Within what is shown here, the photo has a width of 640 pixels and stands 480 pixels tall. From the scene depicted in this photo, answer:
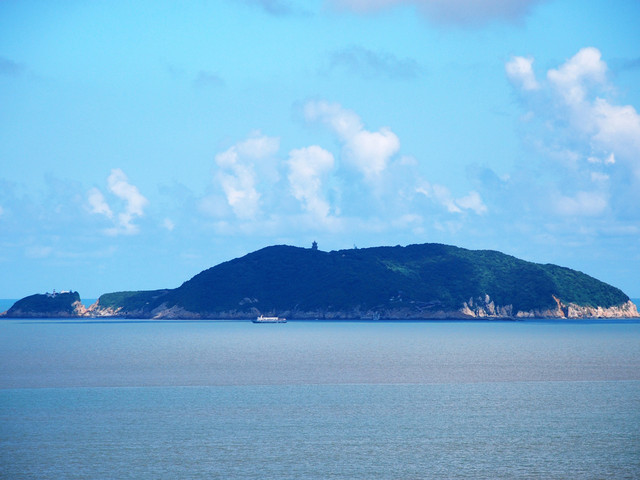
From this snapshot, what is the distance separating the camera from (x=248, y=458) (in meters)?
34.4

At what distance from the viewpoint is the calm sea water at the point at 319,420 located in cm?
3306

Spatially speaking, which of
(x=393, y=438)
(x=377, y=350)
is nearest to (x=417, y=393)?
(x=393, y=438)

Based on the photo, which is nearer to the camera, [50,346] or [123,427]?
[123,427]

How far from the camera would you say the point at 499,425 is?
42344 mm

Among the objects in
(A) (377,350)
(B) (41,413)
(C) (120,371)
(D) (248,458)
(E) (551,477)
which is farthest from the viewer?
(A) (377,350)

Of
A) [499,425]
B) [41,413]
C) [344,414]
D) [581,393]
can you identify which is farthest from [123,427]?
[581,393]

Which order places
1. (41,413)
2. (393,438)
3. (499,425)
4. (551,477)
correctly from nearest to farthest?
(551,477) → (393,438) → (499,425) → (41,413)

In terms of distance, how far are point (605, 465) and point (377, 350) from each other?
74.4 metres

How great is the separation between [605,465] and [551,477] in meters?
3.50

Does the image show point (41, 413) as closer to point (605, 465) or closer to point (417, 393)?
point (417, 393)

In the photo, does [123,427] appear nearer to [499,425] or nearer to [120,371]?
[499,425]

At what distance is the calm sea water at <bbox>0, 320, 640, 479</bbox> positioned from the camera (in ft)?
108

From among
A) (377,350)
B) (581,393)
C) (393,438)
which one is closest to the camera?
(393,438)

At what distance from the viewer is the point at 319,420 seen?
43.8 metres
